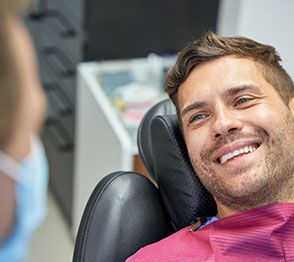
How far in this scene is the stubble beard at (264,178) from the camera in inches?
59.0

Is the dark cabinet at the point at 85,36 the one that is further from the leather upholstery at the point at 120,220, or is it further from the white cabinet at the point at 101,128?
the leather upholstery at the point at 120,220

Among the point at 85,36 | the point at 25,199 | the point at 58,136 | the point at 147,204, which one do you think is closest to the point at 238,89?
the point at 147,204

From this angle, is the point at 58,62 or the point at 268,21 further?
the point at 58,62

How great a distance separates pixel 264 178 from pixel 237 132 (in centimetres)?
13

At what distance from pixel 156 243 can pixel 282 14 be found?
891 millimetres

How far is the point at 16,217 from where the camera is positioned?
0.72m

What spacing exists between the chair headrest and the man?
4 centimetres

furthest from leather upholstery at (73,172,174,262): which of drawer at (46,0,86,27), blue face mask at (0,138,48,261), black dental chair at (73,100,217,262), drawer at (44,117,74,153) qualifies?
drawer at (44,117,74,153)

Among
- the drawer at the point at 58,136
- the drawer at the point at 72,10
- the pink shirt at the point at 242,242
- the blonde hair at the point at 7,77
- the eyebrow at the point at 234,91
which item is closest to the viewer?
the blonde hair at the point at 7,77

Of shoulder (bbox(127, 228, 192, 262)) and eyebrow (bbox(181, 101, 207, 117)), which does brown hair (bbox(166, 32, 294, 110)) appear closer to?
eyebrow (bbox(181, 101, 207, 117))

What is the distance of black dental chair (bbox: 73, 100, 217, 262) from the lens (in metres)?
1.54

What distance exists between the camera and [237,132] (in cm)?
153

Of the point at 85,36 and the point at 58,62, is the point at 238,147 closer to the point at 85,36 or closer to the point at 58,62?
the point at 85,36

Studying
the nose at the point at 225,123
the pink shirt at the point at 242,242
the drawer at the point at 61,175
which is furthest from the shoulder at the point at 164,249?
the drawer at the point at 61,175
